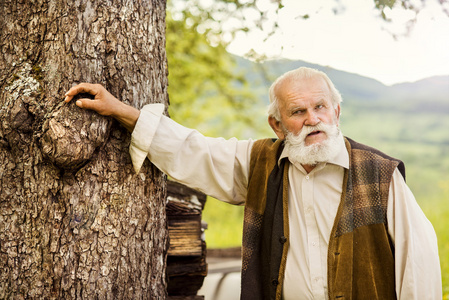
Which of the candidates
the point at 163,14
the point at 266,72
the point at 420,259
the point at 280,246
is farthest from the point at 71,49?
the point at 266,72

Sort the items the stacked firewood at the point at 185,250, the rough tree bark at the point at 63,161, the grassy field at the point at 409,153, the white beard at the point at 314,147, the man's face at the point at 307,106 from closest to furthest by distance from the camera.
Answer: the rough tree bark at the point at 63,161 → the white beard at the point at 314,147 → the man's face at the point at 307,106 → the stacked firewood at the point at 185,250 → the grassy field at the point at 409,153

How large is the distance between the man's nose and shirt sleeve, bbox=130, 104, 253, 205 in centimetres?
41

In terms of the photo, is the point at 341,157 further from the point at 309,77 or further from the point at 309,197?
the point at 309,77

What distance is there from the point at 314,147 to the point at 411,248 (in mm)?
748

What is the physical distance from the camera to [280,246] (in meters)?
2.38

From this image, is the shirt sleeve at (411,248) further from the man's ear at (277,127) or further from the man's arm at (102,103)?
the man's arm at (102,103)

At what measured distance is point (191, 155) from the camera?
2514mm

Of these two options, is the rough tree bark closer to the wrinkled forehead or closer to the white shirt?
the white shirt

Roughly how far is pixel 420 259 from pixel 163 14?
196cm

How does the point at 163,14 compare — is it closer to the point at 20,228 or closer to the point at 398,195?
the point at 20,228

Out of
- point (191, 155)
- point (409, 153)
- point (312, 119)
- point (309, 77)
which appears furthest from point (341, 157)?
point (409, 153)

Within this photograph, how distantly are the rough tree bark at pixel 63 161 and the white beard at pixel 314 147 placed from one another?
3.13ft

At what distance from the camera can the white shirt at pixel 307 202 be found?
2.24m

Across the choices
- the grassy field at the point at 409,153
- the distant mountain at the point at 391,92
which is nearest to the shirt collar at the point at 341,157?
the grassy field at the point at 409,153
